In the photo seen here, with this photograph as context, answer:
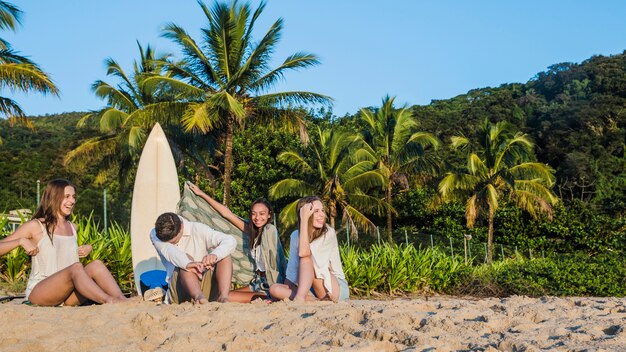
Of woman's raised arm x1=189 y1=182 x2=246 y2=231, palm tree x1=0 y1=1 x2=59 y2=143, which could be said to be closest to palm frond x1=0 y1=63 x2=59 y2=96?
palm tree x1=0 y1=1 x2=59 y2=143

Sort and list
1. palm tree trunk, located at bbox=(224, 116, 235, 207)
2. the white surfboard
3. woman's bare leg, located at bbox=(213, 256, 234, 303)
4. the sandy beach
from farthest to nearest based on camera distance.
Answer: palm tree trunk, located at bbox=(224, 116, 235, 207)
the white surfboard
woman's bare leg, located at bbox=(213, 256, 234, 303)
the sandy beach

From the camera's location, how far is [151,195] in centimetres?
789

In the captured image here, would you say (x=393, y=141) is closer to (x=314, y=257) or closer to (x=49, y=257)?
(x=314, y=257)

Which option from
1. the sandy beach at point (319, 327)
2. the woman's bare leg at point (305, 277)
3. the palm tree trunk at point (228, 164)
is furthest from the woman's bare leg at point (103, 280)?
the palm tree trunk at point (228, 164)

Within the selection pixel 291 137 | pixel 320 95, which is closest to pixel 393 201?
pixel 291 137

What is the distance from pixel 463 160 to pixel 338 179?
13.5 meters

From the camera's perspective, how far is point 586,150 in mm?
41062

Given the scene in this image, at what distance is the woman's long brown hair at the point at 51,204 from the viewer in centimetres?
541

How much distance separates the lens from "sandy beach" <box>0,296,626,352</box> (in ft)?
12.3

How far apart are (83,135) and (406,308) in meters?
37.7

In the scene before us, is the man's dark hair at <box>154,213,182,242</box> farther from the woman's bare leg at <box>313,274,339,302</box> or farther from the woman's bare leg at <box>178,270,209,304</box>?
the woman's bare leg at <box>313,274,339,302</box>

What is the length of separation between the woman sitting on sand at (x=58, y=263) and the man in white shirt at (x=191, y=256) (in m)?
0.44

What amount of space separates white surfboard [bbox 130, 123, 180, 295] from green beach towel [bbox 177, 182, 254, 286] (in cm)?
69

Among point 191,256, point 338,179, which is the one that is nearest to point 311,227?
point 191,256
